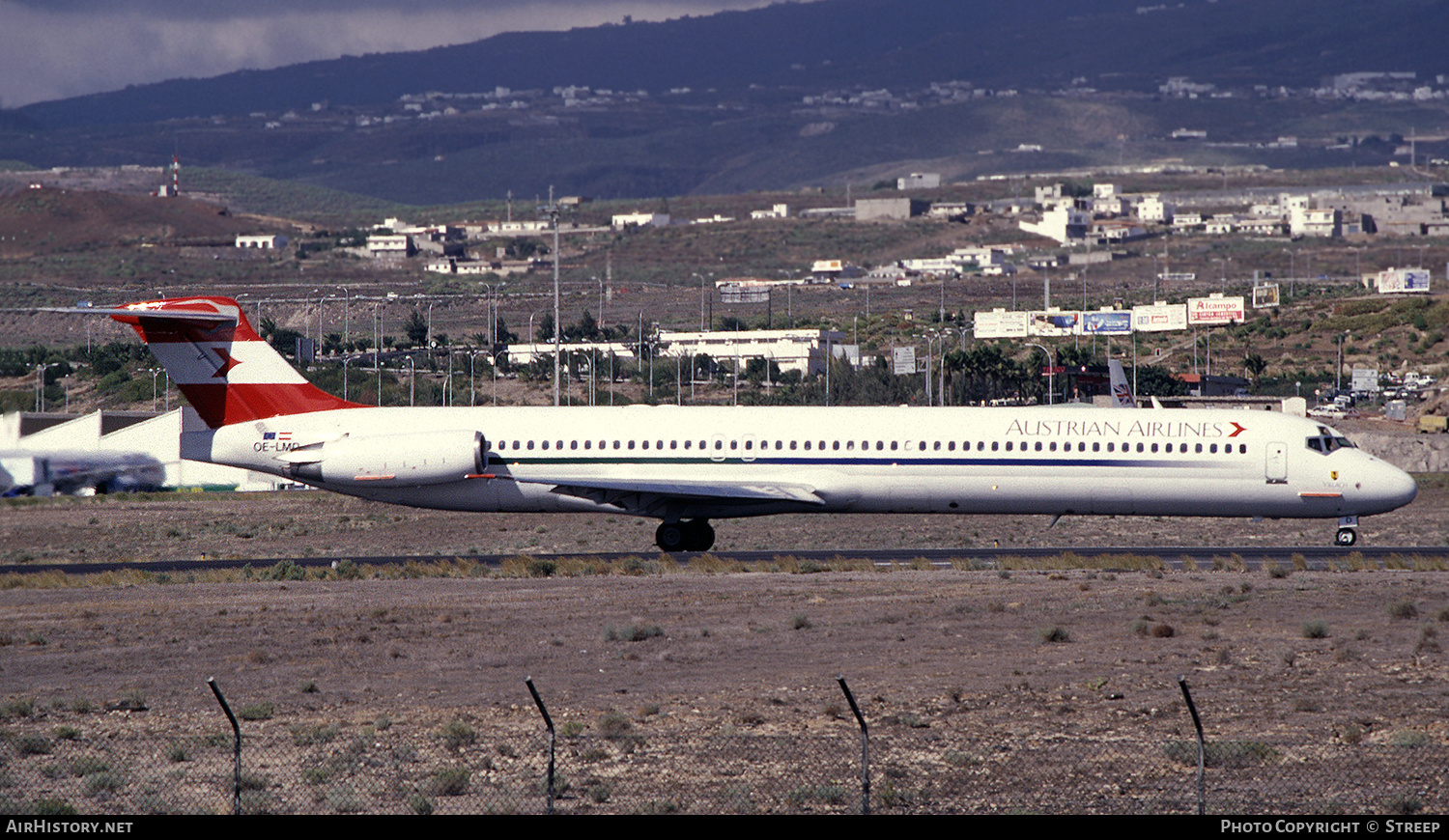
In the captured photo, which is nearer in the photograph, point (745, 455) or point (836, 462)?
point (836, 462)

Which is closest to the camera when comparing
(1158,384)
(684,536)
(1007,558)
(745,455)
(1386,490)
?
(1386,490)

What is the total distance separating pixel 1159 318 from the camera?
10088 cm

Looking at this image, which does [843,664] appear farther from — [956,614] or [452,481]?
[452,481]

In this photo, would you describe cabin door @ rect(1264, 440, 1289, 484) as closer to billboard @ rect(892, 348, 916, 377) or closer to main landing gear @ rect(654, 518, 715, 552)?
main landing gear @ rect(654, 518, 715, 552)

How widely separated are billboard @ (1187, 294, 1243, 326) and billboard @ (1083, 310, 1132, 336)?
6146mm

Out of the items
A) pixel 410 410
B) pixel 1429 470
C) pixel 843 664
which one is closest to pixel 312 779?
pixel 843 664

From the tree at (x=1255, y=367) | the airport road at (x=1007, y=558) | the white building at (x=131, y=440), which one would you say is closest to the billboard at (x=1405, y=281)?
the tree at (x=1255, y=367)

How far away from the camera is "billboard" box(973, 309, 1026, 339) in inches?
4021

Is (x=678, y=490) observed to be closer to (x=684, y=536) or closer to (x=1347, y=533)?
(x=684, y=536)

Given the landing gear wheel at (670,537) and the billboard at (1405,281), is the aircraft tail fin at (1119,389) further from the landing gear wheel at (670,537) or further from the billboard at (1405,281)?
the billboard at (1405,281)

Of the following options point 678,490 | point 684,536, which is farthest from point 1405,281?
point 678,490

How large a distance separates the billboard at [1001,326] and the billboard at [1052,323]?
530mm

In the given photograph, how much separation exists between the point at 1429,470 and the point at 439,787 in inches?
2191

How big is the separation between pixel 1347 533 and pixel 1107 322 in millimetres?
64130
